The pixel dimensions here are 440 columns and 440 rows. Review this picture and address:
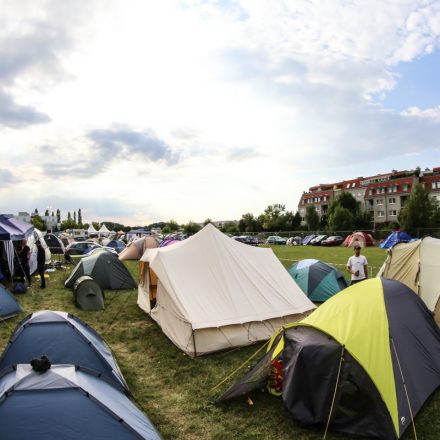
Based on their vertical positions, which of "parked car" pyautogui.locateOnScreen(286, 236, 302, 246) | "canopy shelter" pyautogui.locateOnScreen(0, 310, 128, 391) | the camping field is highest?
"canopy shelter" pyautogui.locateOnScreen(0, 310, 128, 391)

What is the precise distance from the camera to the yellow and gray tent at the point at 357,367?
478 cm

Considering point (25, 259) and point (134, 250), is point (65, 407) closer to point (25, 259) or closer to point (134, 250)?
point (25, 259)

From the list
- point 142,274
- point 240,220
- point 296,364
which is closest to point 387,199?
point 240,220

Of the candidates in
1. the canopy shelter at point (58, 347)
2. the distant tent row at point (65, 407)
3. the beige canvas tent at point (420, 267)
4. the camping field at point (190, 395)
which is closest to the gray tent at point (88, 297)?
the camping field at point (190, 395)

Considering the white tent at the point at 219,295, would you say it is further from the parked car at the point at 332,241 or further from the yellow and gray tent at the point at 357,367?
the parked car at the point at 332,241

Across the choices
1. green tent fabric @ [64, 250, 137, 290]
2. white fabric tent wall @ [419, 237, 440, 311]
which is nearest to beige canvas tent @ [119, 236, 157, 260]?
green tent fabric @ [64, 250, 137, 290]

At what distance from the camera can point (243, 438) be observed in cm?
480

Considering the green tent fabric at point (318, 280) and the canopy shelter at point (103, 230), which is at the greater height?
the canopy shelter at point (103, 230)

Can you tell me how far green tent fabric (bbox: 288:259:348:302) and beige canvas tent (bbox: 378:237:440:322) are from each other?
1.73 meters

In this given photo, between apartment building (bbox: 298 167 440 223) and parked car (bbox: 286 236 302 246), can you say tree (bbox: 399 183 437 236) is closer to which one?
parked car (bbox: 286 236 302 246)

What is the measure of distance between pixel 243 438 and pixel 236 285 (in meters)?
4.05

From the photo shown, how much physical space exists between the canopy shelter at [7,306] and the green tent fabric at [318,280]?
836cm

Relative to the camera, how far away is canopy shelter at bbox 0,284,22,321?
10.4 meters

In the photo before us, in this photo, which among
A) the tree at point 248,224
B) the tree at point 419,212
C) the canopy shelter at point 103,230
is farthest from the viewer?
the tree at point 248,224
